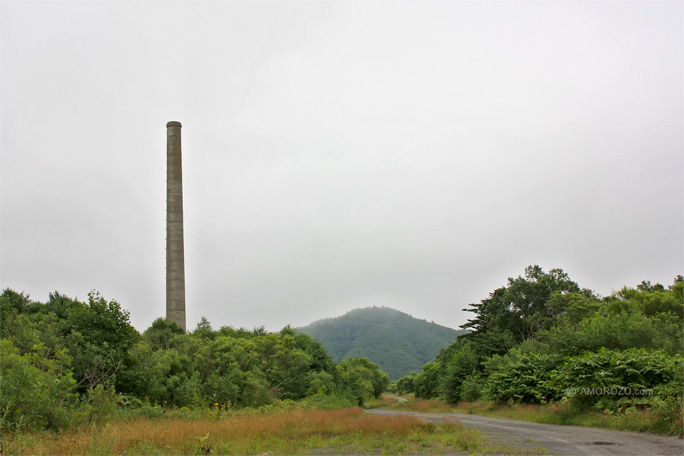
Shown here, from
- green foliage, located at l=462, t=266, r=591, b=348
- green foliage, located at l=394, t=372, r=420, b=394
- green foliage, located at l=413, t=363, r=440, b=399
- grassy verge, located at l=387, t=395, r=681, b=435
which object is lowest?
green foliage, located at l=394, t=372, r=420, b=394

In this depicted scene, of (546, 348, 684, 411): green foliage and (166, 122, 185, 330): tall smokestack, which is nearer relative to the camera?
(546, 348, 684, 411): green foliage

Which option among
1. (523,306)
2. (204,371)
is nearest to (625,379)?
(204,371)

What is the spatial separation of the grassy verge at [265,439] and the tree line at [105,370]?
3.28 ft

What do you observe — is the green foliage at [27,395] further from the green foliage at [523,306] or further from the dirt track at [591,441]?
the green foliage at [523,306]

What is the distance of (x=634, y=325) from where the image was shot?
2125cm

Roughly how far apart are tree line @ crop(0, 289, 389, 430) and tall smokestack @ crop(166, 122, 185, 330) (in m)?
5.63

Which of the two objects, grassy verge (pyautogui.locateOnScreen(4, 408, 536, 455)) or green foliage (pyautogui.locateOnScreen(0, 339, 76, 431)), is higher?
green foliage (pyautogui.locateOnScreen(0, 339, 76, 431))

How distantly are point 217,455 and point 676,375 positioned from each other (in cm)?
1282

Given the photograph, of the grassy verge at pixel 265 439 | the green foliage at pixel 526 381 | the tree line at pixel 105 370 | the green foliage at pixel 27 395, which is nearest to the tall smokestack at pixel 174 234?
the tree line at pixel 105 370

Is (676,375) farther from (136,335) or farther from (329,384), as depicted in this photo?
(329,384)

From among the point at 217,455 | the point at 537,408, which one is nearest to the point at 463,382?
the point at 537,408

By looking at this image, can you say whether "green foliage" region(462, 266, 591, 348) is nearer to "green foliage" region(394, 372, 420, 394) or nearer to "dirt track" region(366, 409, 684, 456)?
"dirt track" region(366, 409, 684, 456)

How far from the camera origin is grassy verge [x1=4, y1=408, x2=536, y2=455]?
1035cm

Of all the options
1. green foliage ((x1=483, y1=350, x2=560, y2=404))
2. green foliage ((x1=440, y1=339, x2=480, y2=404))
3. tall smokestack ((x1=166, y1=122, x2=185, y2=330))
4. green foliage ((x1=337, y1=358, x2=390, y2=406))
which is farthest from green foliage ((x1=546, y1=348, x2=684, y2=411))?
green foliage ((x1=337, y1=358, x2=390, y2=406))
